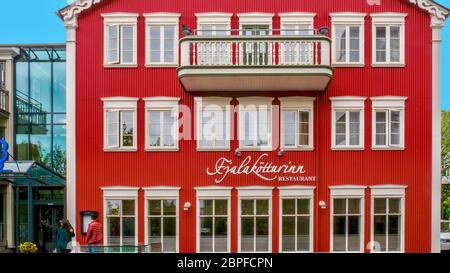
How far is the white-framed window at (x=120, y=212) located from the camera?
15.4 ft

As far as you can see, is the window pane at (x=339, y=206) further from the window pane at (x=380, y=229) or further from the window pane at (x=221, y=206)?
the window pane at (x=221, y=206)

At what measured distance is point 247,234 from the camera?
4.98 metres

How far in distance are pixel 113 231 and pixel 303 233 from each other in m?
2.37

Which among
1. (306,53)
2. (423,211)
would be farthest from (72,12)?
(423,211)

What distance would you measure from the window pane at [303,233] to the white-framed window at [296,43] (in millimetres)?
2016

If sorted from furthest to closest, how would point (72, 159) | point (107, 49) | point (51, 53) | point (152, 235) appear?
point (152, 235) → point (107, 49) → point (72, 159) → point (51, 53)

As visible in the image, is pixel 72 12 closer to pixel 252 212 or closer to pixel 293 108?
pixel 293 108

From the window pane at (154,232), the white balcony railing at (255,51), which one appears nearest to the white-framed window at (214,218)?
the window pane at (154,232)

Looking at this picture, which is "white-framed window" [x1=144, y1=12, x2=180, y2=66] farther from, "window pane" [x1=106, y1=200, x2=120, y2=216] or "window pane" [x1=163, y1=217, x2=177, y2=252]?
"window pane" [x1=163, y1=217, x2=177, y2=252]

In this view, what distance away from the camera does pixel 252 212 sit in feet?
16.7

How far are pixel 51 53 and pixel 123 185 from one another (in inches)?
78.3

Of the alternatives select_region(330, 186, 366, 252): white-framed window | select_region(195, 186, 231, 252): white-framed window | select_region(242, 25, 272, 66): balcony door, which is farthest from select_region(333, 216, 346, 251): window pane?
select_region(242, 25, 272, 66): balcony door

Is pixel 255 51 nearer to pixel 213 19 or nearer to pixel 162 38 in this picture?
pixel 213 19
